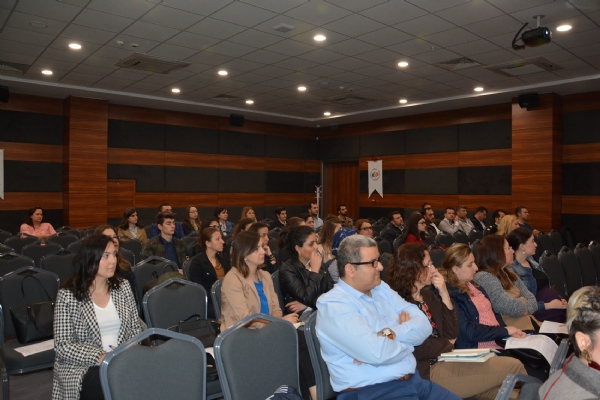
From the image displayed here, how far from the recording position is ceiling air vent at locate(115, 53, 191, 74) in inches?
331

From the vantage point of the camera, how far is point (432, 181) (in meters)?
13.7

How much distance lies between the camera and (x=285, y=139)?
16.3m

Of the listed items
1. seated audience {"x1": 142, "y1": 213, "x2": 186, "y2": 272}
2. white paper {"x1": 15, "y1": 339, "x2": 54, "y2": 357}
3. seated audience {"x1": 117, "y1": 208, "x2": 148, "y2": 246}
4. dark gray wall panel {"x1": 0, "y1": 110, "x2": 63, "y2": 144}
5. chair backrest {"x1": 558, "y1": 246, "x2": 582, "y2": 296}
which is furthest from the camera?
dark gray wall panel {"x1": 0, "y1": 110, "x2": 63, "y2": 144}

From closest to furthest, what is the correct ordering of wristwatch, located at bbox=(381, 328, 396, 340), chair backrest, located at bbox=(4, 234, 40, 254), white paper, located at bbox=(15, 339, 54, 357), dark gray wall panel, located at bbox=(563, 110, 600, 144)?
wristwatch, located at bbox=(381, 328, 396, 340)
white paper, located at bbox=(15, 339, 54, 357)
chair backrest, located at bbox=(4, 234, 40, 254)
dark gray wall panel, located at bbox=(563, 110, 600, 144)

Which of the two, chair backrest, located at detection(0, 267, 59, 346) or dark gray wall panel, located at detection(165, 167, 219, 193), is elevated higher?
dark gray wall panel, located at detection(165, 167, 219, 193)

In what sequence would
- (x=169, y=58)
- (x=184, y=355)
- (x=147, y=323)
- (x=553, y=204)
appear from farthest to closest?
1. (x=553, y=204)
2. (x=169, y=58)
3. (x=147, y=323)
4. (x=184, y=355)

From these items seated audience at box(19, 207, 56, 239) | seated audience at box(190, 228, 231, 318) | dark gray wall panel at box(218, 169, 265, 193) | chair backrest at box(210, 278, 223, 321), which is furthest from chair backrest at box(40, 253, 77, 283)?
dark gray wall panel at box(218, 169, 265, 193)

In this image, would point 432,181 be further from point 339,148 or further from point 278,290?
point 278,290

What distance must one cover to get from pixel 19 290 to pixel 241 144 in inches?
448

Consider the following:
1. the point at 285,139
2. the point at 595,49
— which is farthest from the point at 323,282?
the point at 285,139

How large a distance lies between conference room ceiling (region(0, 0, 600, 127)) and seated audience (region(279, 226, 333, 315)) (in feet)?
11.0

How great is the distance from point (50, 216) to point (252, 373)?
11.0 meters

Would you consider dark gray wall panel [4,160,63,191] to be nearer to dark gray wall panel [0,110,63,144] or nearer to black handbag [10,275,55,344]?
Result: dark gray wall panel [0,110,63,144]

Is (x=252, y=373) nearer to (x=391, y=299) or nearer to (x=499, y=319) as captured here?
(x=391, y=299)
